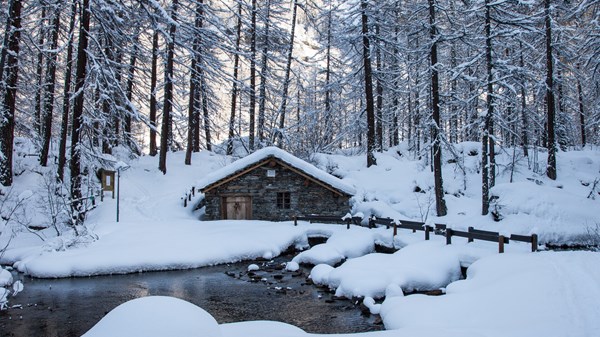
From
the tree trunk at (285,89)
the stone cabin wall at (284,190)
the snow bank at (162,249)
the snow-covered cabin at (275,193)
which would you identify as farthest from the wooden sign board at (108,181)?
the tree trunk at (285,89)

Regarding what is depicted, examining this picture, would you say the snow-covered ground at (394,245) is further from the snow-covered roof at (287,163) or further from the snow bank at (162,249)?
the snow-covered roof at (287,163)

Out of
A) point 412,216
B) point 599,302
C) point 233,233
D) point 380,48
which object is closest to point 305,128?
point 380,48

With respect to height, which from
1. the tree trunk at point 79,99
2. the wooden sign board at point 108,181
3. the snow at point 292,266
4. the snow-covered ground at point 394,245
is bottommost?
the snow at point 292,266

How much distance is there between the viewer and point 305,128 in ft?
108

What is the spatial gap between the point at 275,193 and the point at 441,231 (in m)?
9.23

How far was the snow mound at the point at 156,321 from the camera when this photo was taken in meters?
5.21

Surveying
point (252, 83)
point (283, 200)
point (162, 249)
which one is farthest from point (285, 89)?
point (162, 249)

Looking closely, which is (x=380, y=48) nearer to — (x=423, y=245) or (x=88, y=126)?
(x=423, y=245)

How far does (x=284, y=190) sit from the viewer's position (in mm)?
21859

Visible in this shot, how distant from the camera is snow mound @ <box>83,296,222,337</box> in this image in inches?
205

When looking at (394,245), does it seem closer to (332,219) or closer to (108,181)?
(332,219)

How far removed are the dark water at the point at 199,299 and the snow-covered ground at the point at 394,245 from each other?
76cm

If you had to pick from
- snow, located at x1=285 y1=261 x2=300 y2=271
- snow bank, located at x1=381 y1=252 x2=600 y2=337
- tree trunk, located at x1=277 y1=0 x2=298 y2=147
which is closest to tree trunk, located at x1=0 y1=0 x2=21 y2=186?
snow, located at x1=285 y1=261 x2=300 y2=271

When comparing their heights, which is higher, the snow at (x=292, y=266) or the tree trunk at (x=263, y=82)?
the tree trunk at (x=263, y=82)
